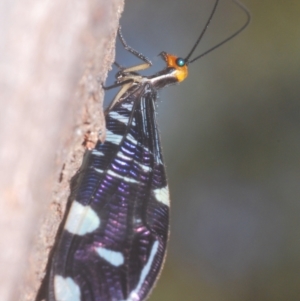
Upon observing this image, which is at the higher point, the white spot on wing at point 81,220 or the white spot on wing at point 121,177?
the white spot on wing at point 121,177

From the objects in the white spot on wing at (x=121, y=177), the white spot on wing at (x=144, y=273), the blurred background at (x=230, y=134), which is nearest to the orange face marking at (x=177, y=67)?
the white spot on wing at (x=121, y=177)

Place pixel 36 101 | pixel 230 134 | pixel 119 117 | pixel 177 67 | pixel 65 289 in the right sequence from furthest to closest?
pixel 230 134, pixel 177 67, pixel 119 117, pixel 65 289, pixel 36 101

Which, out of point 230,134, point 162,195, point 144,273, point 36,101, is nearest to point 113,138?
point 162,195

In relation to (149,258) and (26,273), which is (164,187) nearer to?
(149,258)

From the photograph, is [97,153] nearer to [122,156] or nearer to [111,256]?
[122,156]

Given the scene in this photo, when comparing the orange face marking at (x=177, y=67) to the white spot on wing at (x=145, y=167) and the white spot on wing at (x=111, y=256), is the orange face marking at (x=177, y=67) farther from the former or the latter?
the white spot on wing at (x=111, y=256)

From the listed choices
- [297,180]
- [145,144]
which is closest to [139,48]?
[297,180]

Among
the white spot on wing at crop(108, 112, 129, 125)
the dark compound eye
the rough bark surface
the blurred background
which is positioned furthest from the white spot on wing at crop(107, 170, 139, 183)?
the blurred background
